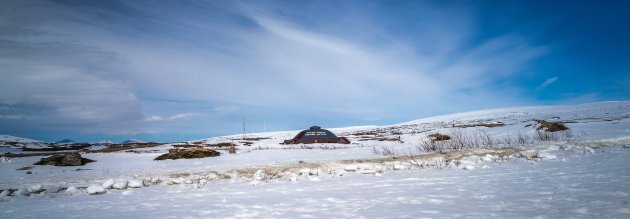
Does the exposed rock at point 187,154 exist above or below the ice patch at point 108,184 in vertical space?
above

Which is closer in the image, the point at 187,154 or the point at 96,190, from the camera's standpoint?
the point at 96,190

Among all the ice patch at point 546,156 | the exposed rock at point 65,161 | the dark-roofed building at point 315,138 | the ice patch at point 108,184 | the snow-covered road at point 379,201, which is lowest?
the snow-covered road at point 379,201

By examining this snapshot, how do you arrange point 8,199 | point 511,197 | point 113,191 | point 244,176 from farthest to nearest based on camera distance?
1. point 244,176
2. point 113,191
3. point 8,199
4. point 511,197

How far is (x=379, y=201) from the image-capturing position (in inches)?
165

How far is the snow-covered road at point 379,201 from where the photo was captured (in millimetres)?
3211

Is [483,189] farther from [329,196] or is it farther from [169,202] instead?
[169,202]

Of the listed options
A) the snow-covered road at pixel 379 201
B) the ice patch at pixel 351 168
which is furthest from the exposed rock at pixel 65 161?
the ice patch at pixel 351 168

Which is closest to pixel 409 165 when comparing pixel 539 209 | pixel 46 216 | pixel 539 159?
pixel 539 159

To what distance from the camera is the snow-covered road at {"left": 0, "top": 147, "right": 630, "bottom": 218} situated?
3.21 m

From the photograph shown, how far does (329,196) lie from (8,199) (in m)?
5.41

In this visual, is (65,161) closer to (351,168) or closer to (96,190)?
(96,190)

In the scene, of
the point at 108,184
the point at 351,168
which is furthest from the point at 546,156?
the point at 108,184

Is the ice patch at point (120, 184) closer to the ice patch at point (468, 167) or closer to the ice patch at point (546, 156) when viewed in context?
the ice patch at point (468, 167)

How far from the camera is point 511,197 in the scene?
12.6 feet
